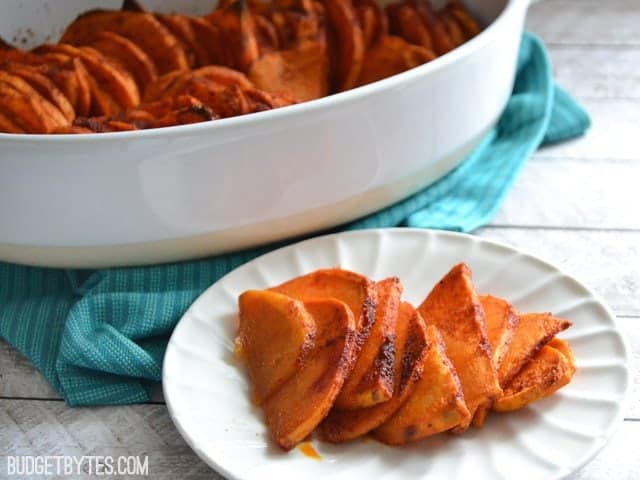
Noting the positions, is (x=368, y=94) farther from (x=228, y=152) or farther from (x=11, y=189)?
(x=11, y=189)

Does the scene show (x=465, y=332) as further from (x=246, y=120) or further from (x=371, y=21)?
(x=371, y=21)

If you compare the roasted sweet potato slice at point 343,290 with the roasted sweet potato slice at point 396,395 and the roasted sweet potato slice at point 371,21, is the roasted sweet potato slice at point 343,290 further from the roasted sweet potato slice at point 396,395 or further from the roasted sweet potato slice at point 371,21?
the roasted sweet potato slice at point 371,21

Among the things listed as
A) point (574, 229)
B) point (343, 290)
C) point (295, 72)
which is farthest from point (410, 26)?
point (343, 290)

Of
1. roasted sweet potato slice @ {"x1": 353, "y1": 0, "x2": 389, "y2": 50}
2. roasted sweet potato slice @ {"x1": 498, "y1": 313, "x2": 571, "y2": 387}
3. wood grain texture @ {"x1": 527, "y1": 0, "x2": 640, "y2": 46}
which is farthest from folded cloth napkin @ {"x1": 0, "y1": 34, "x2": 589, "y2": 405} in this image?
wood grain texture @ {"x1": 527, "y1": 0, "x2": 640, "y2": 46}

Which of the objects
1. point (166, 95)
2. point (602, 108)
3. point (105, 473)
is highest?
point (166, 95)

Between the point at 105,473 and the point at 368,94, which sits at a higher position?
the point at 368,94

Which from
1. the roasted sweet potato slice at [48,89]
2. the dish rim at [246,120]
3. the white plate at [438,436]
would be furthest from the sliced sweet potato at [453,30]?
the roasted sweet potato slice at [48,89]

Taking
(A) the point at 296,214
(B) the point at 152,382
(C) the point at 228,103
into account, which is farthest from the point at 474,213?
(B) the point at 152,382
